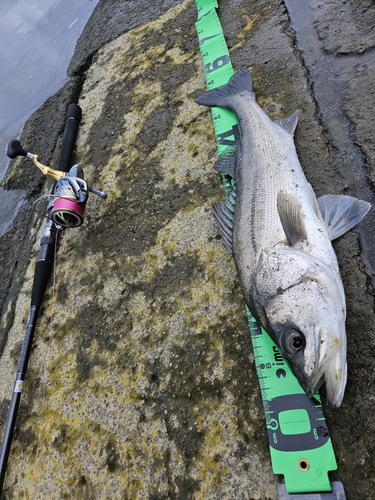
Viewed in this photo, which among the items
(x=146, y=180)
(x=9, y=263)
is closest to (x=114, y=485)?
(x=146, y=180)

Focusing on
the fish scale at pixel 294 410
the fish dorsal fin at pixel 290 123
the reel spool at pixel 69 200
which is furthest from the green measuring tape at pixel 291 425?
the reel spool at pixel 69 200

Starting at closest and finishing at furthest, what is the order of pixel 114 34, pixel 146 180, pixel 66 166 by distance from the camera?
pixel 146 180
pixel 66 166
pixel 114 34

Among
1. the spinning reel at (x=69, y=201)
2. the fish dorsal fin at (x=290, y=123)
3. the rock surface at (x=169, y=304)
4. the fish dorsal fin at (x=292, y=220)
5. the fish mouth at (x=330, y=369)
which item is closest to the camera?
the fish mouth at (x=330, y=369)

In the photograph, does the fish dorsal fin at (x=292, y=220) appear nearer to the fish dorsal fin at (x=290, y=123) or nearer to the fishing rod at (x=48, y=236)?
the fish dorsal fin at (x=290, y=123)

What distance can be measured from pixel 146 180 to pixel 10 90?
558cm

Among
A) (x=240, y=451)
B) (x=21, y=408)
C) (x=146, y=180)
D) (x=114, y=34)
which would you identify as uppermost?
(x=114, y=34)

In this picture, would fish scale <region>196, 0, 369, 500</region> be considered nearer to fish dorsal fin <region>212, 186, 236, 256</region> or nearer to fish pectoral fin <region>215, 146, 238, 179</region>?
fish dorsal fin <region>212, 186, 236, 256</region>

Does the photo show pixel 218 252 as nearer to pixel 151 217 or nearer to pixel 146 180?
pixel 151 217

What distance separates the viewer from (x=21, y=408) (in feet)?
8.16

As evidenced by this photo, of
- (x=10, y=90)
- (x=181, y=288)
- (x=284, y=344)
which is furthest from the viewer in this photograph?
(x=10, y=90)

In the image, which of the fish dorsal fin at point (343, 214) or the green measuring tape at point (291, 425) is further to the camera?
the fish dorsal fin at point (343, 214)

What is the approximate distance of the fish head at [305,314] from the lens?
153 cm

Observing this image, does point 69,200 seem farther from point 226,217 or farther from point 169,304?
point 226,217

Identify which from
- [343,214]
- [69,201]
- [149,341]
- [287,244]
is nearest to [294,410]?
[287,244]
